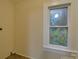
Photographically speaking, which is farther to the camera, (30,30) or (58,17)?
(30,30)

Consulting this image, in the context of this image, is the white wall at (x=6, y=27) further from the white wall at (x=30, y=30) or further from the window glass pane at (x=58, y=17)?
the window glass pane at (x=58, y=17)

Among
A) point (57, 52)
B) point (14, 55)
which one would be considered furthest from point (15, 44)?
point (57, 52)

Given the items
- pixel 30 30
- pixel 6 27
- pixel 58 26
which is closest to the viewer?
pixel 58 26

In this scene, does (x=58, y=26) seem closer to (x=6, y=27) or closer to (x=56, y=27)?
(x=56, y=27)

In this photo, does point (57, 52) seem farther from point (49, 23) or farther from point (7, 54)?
point (7, 54)

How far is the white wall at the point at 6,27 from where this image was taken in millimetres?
3914

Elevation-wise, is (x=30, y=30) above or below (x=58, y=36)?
above

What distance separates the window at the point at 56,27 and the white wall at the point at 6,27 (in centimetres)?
130

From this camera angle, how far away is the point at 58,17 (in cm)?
309

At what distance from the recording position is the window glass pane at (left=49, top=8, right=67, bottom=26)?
117 inches

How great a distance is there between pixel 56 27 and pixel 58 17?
9.3 inches

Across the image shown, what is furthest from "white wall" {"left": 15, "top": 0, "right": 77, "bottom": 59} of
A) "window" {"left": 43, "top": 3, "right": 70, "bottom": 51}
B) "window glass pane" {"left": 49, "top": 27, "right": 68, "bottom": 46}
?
"window glass pane" {"left": 49, "top": 27, "right": 68, "bottom": 46}

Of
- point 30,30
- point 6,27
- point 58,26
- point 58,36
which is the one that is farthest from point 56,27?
point 6,27

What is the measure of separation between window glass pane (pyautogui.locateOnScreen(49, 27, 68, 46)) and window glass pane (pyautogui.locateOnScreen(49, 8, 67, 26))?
0.12 metres
